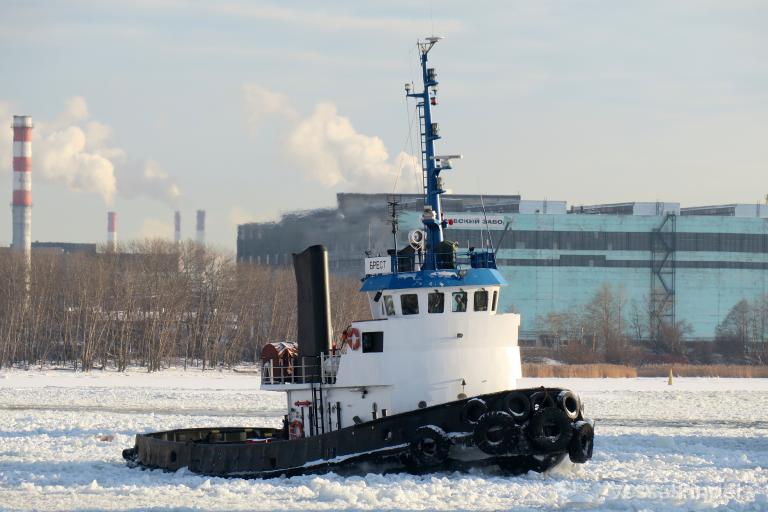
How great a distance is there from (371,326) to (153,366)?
55.9 m

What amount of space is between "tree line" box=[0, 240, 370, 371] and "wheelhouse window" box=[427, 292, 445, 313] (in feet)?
182

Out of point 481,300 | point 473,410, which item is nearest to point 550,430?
point 473,410

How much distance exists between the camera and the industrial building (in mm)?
110875

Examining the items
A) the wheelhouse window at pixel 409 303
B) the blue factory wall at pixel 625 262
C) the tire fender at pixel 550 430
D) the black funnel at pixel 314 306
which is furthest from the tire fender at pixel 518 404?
the blue factory wall at pixel 625 262

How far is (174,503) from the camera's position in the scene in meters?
21.8

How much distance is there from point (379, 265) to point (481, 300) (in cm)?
240

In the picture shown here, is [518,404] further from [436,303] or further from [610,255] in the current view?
[610,255]

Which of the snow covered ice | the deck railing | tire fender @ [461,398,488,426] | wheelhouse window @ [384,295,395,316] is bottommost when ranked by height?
the snow covered ice

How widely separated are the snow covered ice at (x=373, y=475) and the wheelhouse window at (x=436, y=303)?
3593 millimetres

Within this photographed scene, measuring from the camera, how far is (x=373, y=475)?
2450 cm

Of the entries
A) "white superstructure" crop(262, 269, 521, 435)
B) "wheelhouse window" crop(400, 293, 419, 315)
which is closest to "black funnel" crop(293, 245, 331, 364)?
"white superstructure" crop(262, 269, 521, 435)

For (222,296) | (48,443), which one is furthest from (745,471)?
(222,296)

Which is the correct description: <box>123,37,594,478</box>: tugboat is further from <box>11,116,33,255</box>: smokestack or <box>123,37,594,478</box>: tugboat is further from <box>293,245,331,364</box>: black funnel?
<box>11,116,33,255</box>: smokestack

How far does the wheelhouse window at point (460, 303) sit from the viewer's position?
2622 centimetres
